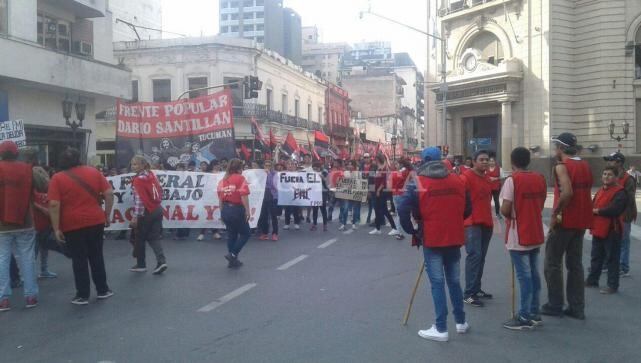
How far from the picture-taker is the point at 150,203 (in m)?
9.13

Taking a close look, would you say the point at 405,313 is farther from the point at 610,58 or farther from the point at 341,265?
the point at 610,58

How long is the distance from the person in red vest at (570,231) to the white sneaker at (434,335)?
61.6 inches

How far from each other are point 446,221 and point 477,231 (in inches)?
68.4

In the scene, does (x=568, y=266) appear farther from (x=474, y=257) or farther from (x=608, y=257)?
(x=608, y=257)

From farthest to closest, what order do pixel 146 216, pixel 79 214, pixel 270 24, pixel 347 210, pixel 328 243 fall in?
pixel 270 24 < pixel 347 210 < pixel 328 243 < pixel 146 216 < pixel 79 214

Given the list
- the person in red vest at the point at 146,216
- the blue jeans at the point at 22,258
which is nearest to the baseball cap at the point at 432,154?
the blue jeans at the point at 22,258

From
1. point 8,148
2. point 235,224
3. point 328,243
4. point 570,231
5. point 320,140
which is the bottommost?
point 328,243

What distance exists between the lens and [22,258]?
7.16 meters

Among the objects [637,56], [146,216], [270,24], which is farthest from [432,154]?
[270,24]

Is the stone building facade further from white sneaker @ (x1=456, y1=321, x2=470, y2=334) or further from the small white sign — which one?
white sneaker @ (x1=456, y1=321, x2=470, y2=334)

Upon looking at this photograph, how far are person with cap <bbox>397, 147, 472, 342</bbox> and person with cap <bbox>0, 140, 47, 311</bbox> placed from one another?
14.7 ft

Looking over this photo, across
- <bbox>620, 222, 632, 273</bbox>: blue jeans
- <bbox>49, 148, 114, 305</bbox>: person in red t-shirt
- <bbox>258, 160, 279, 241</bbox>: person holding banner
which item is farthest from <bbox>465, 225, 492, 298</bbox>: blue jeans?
<bbox>258, 160, 279, 241</bbox>: person holding banner

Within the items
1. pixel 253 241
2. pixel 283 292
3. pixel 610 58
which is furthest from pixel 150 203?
pixel 610 58

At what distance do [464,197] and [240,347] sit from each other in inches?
98.1
